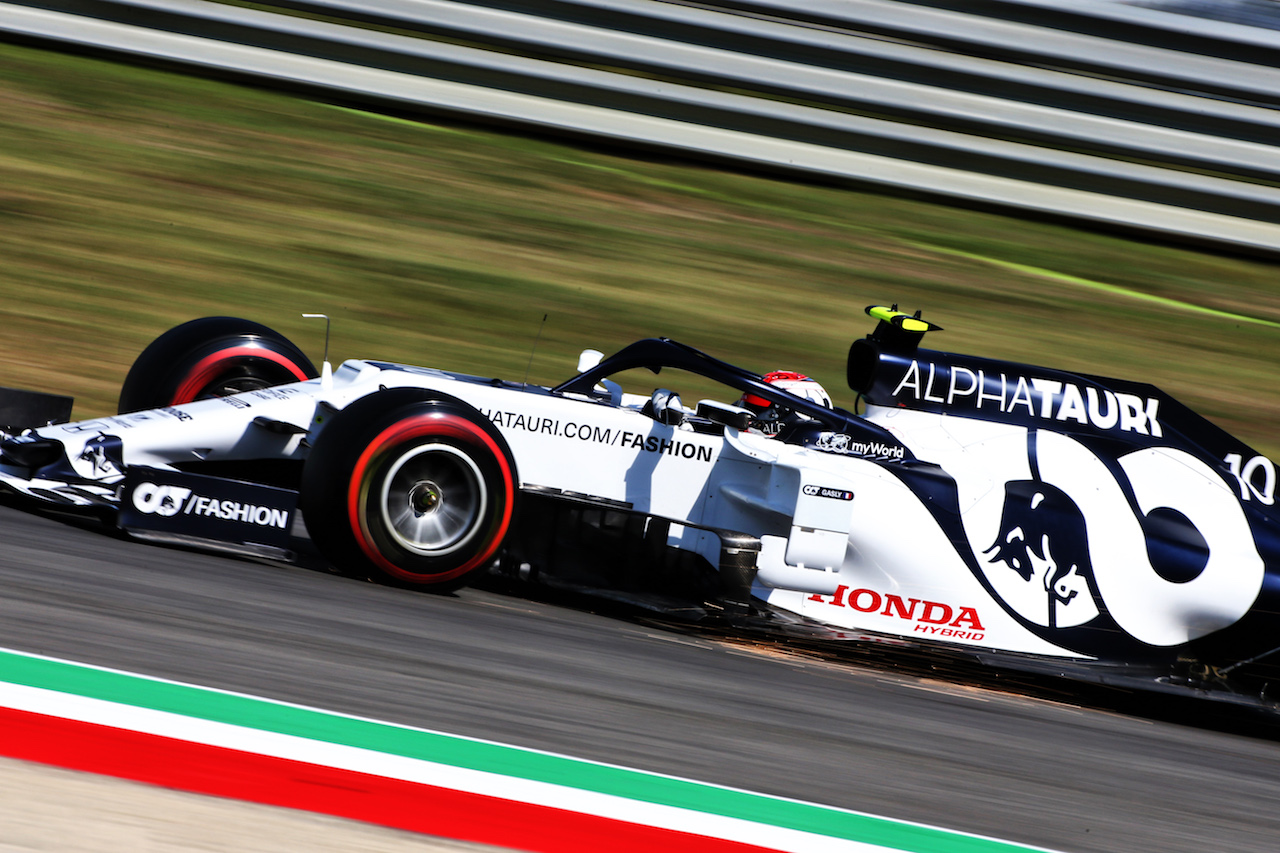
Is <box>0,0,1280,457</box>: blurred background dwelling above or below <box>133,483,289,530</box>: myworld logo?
above

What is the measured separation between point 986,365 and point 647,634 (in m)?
1.82

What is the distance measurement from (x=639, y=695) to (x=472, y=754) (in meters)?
0.88

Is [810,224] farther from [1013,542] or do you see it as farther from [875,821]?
[875,821]

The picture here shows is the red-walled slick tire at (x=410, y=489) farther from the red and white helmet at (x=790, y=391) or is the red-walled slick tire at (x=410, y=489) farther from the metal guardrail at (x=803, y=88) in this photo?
the metal guardrail at (x=803, y=88)

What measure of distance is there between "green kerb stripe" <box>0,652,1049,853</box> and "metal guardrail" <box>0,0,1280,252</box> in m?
7.53

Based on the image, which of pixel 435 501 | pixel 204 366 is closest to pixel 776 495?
pixel 435 501

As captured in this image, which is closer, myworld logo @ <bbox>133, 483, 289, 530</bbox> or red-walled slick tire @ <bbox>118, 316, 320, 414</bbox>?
myworld logo @ <bbox>133, 483, 289, 530</bbox>

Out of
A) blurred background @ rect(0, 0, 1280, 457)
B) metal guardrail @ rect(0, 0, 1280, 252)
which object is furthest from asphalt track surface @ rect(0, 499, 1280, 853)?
metal guardrail @ rect(0, 0, 1280, 252)

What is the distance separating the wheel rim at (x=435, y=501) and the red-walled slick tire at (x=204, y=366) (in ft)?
4.32

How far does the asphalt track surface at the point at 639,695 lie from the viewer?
126 inches

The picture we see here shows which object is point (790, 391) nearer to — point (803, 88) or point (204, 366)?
point (204, 366)

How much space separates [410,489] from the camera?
14.0 feet

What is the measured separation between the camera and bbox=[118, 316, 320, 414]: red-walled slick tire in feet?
17.0

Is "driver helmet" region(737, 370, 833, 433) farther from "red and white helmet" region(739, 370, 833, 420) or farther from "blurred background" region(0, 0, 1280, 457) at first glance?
"blurred background" region(0, 0, 1280, 457)
